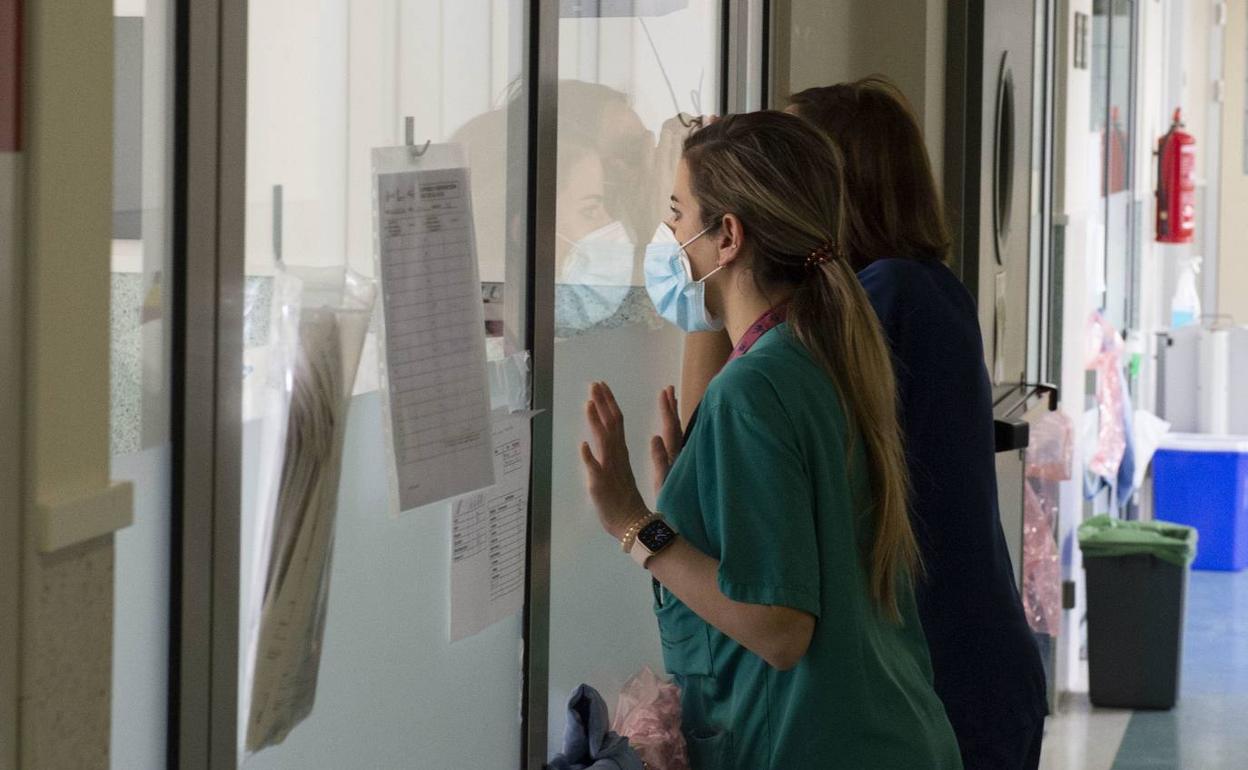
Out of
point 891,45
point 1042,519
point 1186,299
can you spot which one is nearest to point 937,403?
point 891,45

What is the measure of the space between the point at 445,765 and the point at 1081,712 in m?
4.41

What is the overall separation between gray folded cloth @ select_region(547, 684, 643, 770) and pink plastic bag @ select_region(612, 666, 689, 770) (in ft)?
0.10

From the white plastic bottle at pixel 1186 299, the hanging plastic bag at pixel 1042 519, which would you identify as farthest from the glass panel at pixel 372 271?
the white plastic bottle at pixel 1186 299

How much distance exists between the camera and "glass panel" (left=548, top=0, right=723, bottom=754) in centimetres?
216

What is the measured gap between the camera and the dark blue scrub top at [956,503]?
221cm

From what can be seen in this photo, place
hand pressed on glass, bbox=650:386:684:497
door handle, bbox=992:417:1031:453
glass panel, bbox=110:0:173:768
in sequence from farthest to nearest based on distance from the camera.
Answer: door handle, bbox=992:417:1031:453 < hand pressed on glass, bbox=650:386:684:497 < glass panel, bbox=110:0:173:768

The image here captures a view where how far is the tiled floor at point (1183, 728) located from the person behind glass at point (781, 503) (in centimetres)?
357

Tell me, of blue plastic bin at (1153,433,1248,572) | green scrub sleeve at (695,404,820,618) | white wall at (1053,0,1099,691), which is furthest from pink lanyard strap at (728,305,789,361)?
blue plastic bin at (1153,433,1248,572)

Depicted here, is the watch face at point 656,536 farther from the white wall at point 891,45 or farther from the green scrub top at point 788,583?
the white wall at point 891,45

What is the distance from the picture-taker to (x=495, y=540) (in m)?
1.91

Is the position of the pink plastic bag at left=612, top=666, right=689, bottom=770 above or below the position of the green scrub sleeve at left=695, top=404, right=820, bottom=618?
below

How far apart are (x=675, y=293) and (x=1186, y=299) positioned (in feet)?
25.6

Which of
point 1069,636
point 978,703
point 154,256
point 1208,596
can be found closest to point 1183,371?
point 1208,596

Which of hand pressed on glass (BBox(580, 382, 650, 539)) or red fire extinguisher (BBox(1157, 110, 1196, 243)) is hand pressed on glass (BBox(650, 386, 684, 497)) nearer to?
hand pressed on glass (BBox(580, 382, 650, 539))
